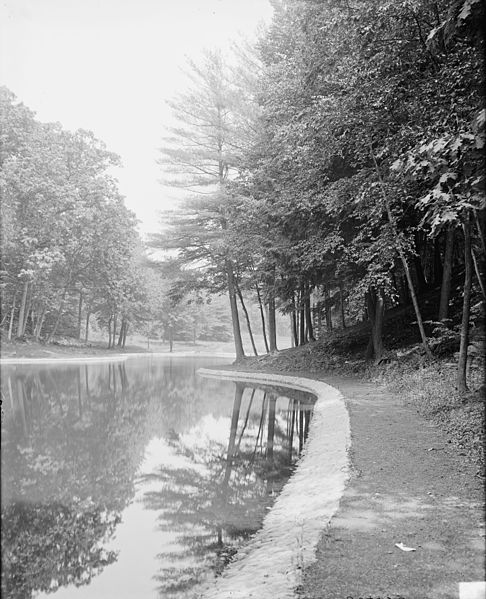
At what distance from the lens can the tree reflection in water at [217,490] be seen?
3.53m

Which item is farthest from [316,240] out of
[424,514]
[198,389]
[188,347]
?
[188,347]

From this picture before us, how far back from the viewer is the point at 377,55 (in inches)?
300

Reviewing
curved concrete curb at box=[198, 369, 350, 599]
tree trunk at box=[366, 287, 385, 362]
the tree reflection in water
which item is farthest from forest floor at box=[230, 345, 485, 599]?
tree trunk at box=[366, 287, 385, 362]

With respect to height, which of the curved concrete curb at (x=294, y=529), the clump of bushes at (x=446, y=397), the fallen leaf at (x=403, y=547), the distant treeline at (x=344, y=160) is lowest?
the curved concrete curb at (x=294, y=529)

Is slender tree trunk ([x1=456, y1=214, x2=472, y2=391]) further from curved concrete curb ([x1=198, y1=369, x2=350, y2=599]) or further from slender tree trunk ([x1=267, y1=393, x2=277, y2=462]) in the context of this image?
slender tree trunk ([x1=267, y1=393, x2=277, y2=462])

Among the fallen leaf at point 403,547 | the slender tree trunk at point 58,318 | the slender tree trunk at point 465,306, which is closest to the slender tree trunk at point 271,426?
the slender tree trunk at point 465,306

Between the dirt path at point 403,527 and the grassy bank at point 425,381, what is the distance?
298 mm

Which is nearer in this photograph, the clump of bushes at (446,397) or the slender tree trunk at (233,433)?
the clump of bushes at (446,397)

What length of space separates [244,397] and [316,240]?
486 cm

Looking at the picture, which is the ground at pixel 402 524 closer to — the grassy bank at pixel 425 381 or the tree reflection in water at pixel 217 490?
the grassy bank at pixel 425 381

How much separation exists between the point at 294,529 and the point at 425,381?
265 inches

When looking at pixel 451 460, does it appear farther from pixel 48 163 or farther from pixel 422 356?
pixel 422 356

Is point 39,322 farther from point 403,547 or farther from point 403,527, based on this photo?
point 403,527

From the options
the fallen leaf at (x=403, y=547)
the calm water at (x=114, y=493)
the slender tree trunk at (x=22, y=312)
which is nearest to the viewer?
the calm water at (x=114, y=493)
